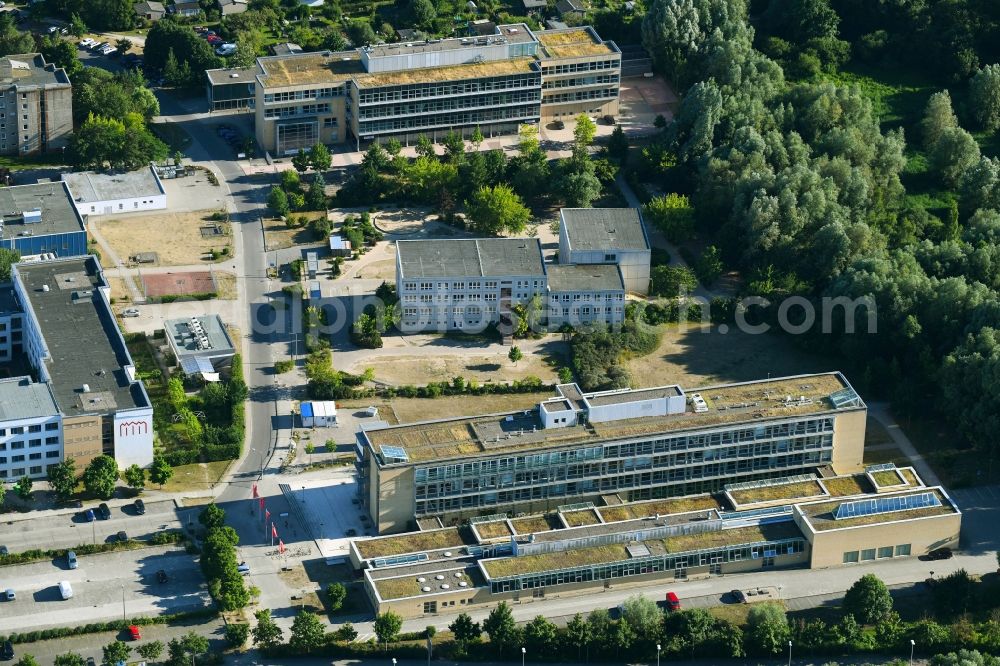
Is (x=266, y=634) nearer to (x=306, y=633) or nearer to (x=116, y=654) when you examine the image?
(x=306, y=633)

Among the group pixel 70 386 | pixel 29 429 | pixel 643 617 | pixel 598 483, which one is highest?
pixel 70 386

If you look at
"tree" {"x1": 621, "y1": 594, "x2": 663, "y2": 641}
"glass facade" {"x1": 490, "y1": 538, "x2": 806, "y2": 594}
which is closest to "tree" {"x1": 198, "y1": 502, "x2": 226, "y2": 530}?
"glass facade" {"x1": 490, "y1": 538, "x2": 806, "y2": 594}

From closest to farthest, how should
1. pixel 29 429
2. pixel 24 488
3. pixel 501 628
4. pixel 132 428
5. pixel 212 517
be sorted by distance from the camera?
pixel 501 628, pixel 212 517, pixel 24 488, pixel 29 429, pixel 132 428

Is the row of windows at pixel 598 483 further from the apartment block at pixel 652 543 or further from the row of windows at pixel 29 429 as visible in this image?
the row of windows at pixel 29 429

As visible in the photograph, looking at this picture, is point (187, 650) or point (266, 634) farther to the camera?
point (266, 634)

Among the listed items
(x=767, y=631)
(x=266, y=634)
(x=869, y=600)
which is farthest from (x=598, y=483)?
(x=266, y=634)

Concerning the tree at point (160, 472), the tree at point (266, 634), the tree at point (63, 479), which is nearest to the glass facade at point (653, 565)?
the tree at point (266, 634)

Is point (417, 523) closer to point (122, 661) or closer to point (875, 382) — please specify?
point (122, 661)
